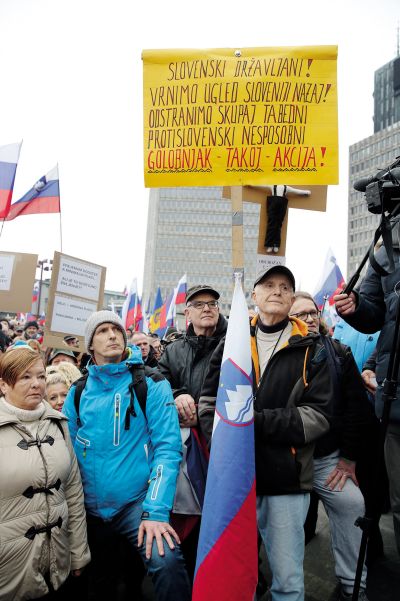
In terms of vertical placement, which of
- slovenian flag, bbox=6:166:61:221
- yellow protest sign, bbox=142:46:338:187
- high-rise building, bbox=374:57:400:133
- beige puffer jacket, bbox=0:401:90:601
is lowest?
beige puffer jacket, bbox=0:401:90:601

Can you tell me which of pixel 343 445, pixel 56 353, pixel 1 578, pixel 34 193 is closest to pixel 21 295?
pixel 56 353

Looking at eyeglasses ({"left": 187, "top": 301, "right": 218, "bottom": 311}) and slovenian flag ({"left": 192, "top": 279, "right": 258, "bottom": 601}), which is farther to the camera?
eyeglasses ({"left": 187, "top": 301, "right": 218, "bottom": 311})

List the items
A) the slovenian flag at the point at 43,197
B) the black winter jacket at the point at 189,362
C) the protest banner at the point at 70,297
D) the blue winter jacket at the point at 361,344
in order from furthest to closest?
the slovenian flag at the point at 43,197, the protest banner at the point at 70,297, the blue winter jacket at the point at 361,344, the black winter jacket at the point at 189,362

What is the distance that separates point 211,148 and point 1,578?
109 inches

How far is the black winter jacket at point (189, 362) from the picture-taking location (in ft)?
10.6

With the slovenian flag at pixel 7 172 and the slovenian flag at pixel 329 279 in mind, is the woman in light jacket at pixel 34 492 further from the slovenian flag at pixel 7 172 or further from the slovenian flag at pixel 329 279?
the slovenian flag at pixel 329 279

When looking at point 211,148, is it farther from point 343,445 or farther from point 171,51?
point 343,445

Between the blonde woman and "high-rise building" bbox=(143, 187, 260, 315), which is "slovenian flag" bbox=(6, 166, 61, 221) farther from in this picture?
"high-rise building" bbox=(143, 187, 260, 315)

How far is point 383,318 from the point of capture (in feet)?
8.90

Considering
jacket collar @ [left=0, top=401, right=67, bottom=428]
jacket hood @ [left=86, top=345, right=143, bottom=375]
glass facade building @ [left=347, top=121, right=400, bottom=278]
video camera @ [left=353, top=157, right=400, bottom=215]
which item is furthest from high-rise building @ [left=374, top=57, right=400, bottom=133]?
jacket collar @ [left=0, top=401, right=67, bottom=428]

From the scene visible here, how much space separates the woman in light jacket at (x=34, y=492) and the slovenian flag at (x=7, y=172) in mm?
5335

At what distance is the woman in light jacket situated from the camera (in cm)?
216

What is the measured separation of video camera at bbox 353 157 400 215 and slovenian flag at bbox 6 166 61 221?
623cm

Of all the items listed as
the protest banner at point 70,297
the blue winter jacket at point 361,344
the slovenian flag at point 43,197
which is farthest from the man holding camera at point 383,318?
the slovenian flag at point 43,197
